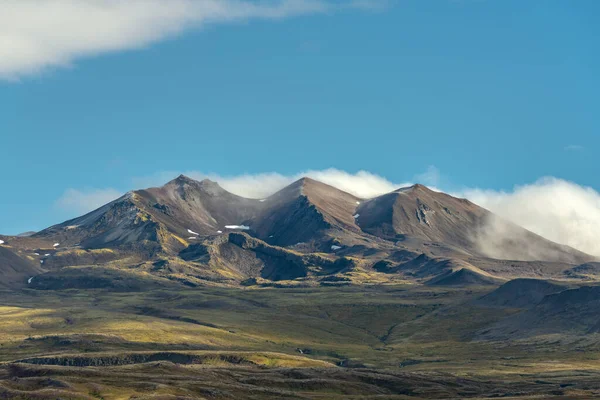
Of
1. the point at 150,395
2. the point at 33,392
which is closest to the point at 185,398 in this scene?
the point at 150,395

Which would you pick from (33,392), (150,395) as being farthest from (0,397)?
(150,395)

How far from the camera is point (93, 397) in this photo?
199000 millimetres

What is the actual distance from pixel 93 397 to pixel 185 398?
63.5ft

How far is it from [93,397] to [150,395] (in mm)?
11458

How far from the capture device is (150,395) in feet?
652

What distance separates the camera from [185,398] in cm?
19488

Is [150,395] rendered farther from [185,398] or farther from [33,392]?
[33,392]

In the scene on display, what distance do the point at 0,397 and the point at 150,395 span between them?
28843mm

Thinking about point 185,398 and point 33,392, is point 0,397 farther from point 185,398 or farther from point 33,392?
point 185,398

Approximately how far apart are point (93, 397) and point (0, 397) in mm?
17886

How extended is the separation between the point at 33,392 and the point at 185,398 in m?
30.0

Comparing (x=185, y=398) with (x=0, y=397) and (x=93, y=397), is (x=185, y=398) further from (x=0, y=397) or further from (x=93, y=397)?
(x=0, y=397)

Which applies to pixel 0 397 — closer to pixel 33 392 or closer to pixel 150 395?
pixel 33 392
